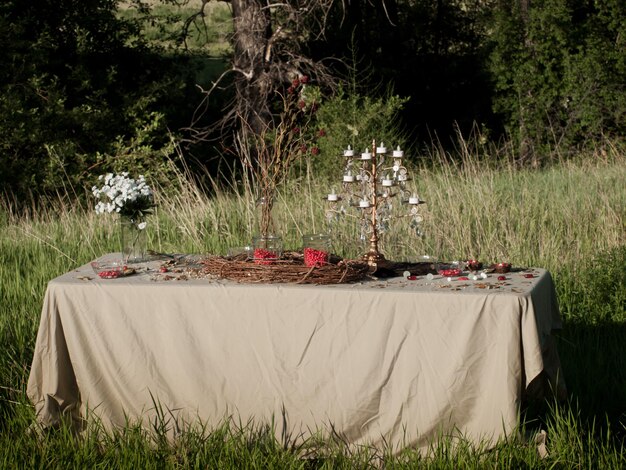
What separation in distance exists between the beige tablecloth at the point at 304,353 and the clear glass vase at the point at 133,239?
27 cm

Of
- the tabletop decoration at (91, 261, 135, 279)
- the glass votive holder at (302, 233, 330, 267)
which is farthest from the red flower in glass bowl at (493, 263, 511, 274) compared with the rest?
the tabletop decoration at (91, 261, 135, 279)

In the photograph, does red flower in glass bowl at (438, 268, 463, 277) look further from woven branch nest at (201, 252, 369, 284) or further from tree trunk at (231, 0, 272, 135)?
tree trunk at (231, 0, 272, 135)

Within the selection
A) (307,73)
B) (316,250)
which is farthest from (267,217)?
(307,73)

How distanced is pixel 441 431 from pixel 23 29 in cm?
968

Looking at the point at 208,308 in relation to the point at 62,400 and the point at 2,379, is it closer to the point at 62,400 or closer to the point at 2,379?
the point at 62,400

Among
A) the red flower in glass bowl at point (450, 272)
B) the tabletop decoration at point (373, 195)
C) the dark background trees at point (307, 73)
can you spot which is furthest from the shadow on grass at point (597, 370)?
the dark background trees at point (307, 73)

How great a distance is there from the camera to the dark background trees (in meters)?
12.5

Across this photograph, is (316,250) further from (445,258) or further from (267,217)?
(445,258)

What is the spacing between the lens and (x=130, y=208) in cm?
480

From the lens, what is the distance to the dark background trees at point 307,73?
1248 centimetres

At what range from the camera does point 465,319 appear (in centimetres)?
400

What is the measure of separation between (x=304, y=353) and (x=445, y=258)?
3.20m

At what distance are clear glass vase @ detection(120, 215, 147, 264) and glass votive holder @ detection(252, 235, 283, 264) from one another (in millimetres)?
587

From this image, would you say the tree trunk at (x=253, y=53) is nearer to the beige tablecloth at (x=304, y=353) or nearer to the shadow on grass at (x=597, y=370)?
the shadow on grass at (x=597, y=370)
